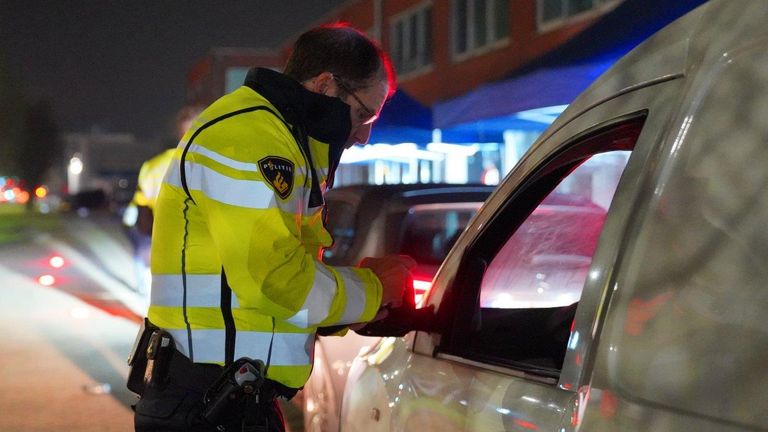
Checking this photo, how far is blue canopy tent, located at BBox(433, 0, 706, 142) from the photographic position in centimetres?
823

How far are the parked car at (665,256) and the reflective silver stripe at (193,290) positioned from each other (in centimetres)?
62

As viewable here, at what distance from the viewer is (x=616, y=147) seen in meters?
2.17

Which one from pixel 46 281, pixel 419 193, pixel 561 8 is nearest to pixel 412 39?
pixel 561 8

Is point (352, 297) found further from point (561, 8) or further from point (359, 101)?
point (561, 8)

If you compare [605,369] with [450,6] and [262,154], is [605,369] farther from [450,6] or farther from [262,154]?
[450,6]

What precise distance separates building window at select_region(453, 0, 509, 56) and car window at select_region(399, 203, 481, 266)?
617 inches

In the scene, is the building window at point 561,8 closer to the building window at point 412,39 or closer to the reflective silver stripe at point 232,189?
the building window at point 412,39

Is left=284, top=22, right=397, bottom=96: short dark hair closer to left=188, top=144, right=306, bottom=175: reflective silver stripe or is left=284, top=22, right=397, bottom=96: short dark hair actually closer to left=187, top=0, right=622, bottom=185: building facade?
left=188, top=144, right=306, bottom=175: reflective silver stripe

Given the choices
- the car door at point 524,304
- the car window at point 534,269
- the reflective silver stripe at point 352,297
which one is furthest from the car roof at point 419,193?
the reflective silver stripe at point 352,297

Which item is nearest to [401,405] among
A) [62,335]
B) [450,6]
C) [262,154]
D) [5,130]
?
[262,154]

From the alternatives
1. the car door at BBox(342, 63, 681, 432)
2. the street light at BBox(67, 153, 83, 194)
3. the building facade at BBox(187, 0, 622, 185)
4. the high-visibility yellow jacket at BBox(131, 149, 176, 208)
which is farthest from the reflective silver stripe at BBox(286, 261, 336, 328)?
the street light at BBox(67, 153, 83, 194)

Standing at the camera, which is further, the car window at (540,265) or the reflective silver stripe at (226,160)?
the car window at (540,265)

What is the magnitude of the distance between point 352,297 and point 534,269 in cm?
112

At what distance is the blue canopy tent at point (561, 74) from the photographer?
8.23 meters
